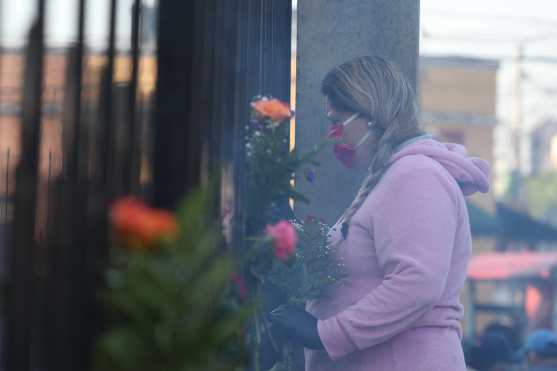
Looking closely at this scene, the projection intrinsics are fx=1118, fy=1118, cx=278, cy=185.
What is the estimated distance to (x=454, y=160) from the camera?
4.02 m

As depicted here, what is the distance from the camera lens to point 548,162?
6106 centimetres

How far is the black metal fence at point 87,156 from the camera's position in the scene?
218 cm

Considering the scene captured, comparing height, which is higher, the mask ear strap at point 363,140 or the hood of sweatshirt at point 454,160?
the mask ear strap at point 363,140

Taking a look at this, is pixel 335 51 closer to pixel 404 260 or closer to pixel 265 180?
pixel 404 260

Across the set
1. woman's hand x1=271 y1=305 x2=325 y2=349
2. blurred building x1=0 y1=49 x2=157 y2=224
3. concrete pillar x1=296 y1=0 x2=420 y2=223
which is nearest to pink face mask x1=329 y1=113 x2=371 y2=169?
woman's hand x1=271 y1=305 x2=325 y2=349

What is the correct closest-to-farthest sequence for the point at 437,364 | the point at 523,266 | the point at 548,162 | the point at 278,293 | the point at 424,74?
the point at 437,364
the point at 278,293
the point at 523,266
the point at 424,74
the point at 548,162

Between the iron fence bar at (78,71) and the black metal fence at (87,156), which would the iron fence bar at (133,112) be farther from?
the iron fence bar at (78,71)

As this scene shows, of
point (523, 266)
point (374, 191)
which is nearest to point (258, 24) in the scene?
point (374, 191)

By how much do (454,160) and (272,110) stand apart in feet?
3.41

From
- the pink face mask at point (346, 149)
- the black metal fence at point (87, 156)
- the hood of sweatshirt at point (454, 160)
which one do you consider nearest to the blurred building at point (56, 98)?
the black metal fence at point (87, 156)

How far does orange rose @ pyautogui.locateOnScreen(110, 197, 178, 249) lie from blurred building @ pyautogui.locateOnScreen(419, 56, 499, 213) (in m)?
30.3

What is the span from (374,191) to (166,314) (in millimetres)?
2121

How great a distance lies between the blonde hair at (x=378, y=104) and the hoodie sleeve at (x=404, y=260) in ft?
0.54

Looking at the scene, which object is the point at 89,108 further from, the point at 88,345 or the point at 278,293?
the point at 278,293
